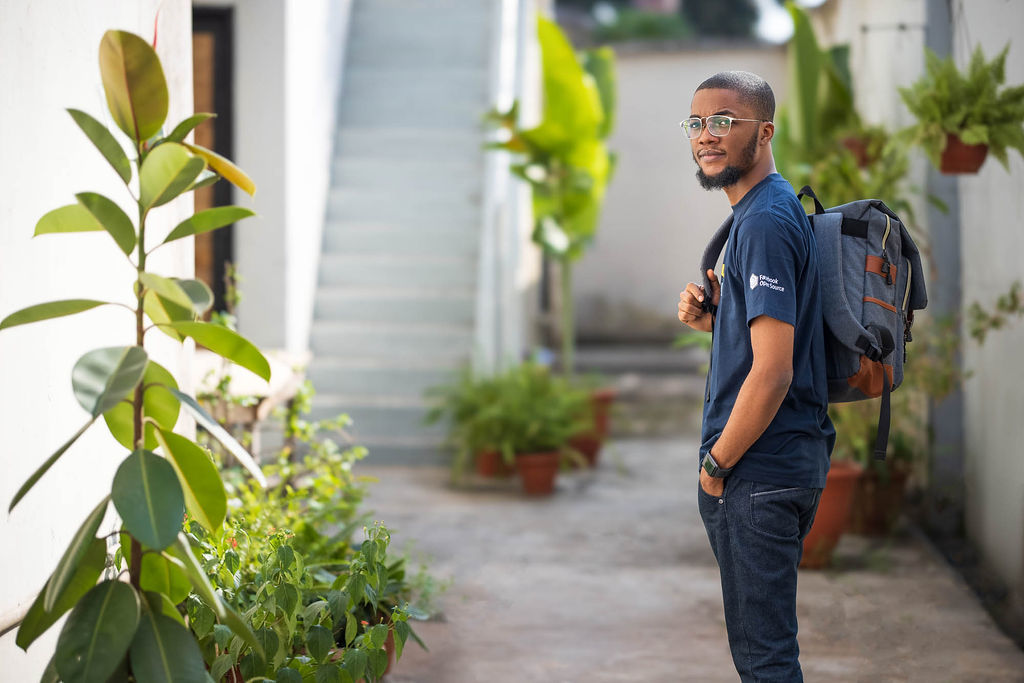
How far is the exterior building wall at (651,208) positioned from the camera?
987 cm

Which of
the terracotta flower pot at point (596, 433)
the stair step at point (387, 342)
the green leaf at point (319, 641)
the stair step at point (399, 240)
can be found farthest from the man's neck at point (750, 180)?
the stair step at point (399, 240)

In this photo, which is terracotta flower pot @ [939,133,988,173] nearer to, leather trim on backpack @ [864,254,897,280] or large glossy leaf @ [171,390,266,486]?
leather trim on backpack @ [864,254,897,280]

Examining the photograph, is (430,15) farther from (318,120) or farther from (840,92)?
(840,92)

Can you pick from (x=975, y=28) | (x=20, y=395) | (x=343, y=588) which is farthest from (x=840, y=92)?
(x=20, y=395)

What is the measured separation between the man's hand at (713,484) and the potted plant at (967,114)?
77.0 inches

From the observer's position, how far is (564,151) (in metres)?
6.84

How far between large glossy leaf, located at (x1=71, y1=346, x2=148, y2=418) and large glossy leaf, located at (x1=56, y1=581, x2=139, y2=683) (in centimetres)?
39

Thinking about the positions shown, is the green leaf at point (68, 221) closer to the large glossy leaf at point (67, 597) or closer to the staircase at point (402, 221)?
the large glossy leaf at point (67, 597)

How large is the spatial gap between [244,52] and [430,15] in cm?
280

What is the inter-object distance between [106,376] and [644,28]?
1562 cm

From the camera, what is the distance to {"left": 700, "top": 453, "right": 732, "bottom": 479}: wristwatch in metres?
2.19

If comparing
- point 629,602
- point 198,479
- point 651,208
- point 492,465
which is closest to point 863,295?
point 198,479

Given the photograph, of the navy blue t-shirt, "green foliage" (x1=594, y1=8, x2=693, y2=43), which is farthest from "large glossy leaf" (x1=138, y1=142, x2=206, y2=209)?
"green foliage" (x1=594, y1=8, x2=693, y2=43)

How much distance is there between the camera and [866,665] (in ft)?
10.7
